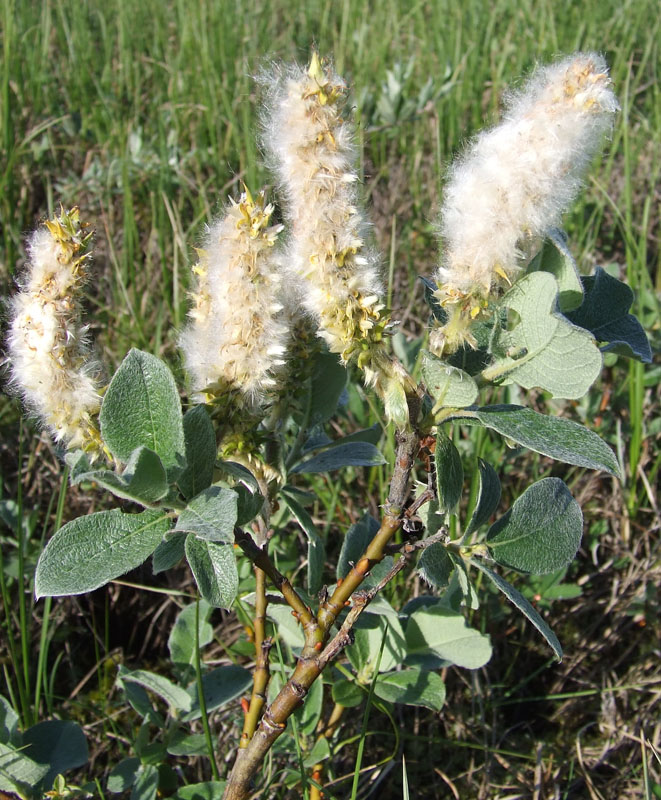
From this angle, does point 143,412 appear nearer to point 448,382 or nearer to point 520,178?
point 448,382

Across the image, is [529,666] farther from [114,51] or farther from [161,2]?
[161,2]

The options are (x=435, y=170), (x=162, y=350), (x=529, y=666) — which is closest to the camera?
(x=529, y=666)

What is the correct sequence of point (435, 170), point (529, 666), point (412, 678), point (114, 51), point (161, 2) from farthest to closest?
point (161, 2), point (114, 51), point (435, 170), point (529, 666), point (412, 678)

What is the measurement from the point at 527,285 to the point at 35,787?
1048mm

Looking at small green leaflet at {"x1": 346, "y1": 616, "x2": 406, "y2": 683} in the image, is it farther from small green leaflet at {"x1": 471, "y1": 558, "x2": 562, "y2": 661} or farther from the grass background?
small green leaflet at {"x1": 471, "y1": 558, "x2": 562, "y2": 661}

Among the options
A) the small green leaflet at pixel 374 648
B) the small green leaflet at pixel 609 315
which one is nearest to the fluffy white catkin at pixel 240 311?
the small green leaflet at pixel 609 315

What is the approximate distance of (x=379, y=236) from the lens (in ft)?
8.43

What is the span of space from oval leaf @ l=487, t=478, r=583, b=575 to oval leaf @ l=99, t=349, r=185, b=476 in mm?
436

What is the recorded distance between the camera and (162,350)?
2254 mm

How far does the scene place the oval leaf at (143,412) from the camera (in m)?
0.84

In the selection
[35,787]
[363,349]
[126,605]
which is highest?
[363,349]

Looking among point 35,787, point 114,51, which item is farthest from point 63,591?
point 114,51

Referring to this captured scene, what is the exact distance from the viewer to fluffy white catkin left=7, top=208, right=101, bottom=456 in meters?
0.84

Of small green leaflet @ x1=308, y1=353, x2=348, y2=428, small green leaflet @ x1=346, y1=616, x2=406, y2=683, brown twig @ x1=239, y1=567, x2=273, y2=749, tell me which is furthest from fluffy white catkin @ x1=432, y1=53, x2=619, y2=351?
small green leaflet @ x1=346, y1=616, x2=406, y2=683
